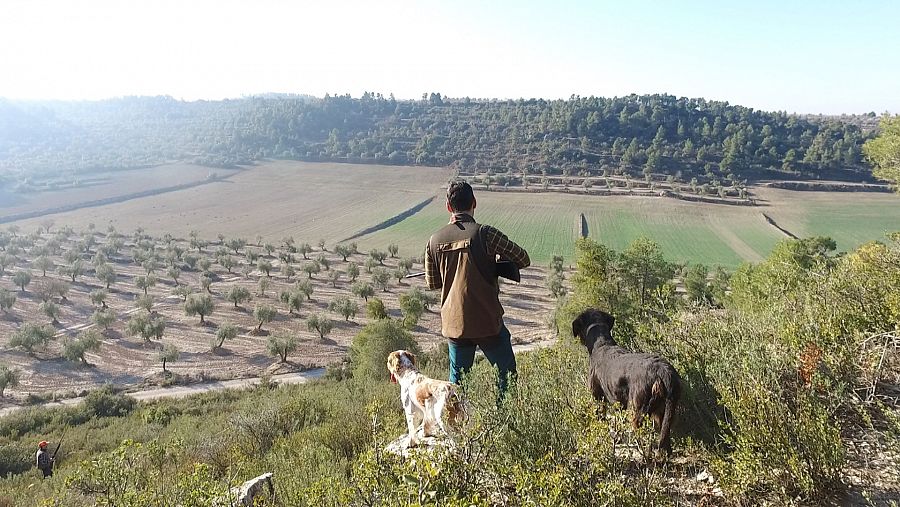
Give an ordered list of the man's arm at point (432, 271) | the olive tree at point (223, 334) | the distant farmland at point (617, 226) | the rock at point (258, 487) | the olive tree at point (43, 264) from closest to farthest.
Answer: the rock at point (258, 487)
the man's arm at point (432, 271)
the olive tree at point (223, 334)
the olive tree at point (43, 264)
the distant farmland at point (617, 226)

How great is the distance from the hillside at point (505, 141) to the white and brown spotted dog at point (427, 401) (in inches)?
3707

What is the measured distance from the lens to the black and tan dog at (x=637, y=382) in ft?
11.3

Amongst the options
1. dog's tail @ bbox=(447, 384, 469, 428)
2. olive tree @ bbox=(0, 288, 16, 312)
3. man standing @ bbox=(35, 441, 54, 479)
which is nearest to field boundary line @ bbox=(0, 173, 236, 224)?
olive tree @ bbox=(0, 288, 16, 312)

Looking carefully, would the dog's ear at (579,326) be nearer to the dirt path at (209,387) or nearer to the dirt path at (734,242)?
the dirt path at (209,387)

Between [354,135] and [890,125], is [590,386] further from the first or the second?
[354,135]

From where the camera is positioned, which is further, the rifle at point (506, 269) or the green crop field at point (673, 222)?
the green crop field at point (673, 222)

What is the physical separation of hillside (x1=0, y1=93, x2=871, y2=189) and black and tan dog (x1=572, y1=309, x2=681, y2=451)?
94164 mm

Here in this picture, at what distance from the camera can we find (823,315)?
451 cm

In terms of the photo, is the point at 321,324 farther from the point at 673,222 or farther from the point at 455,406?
Result: the point at 673,222

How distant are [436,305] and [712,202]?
54.7 m

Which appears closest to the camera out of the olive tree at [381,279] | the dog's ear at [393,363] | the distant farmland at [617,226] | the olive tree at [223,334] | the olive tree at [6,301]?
the dog's ear at [393,363]

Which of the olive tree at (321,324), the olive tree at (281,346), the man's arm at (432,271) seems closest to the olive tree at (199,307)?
the olive tree at (321,324)

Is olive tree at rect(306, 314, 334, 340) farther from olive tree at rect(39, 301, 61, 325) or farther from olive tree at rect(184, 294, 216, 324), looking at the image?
olive tree at rect(39, 301, 61, 325)

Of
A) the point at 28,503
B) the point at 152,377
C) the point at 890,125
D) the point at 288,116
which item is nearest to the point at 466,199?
the point at 28,503
